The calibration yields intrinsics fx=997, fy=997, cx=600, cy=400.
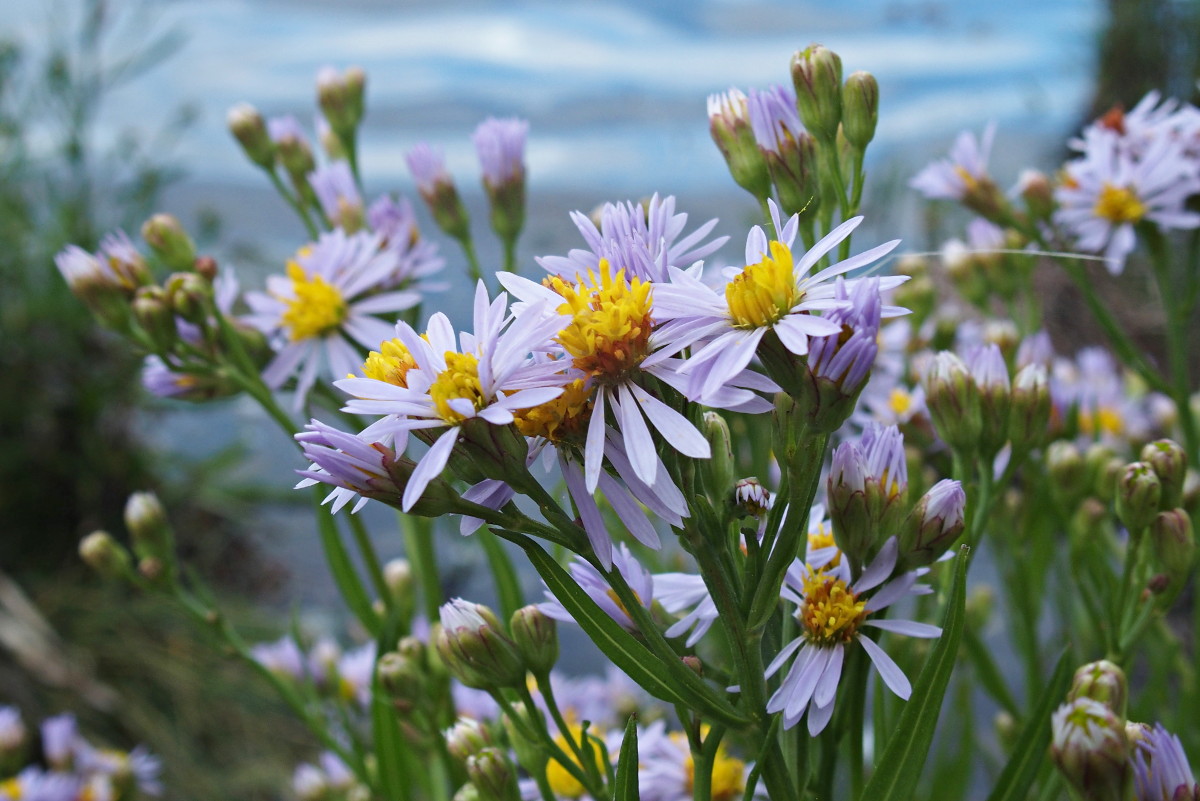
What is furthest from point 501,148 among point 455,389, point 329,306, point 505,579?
point 455,389

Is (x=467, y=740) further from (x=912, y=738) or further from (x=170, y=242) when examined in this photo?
(x=170, y=242)

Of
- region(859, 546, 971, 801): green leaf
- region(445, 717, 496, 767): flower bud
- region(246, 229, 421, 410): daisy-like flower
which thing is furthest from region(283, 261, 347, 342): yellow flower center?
region(859, 546, 971, 801): green leaf

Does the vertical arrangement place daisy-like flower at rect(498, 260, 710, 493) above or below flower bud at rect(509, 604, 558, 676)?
above

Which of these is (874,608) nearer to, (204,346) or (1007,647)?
(204,346)

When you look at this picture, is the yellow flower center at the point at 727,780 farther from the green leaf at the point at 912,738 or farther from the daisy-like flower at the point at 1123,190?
the daisy-like flower at the point at 1123,190

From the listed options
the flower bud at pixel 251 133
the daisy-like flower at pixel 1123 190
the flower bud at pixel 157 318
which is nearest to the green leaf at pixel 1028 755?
the daisy-like flower at pixel 1123 190

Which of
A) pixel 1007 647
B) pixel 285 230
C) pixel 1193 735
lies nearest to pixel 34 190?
pixel 285 230

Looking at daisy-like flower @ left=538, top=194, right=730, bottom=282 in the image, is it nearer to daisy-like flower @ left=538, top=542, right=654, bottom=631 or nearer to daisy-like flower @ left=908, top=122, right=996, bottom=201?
daisy-like flower @ left=538, top=542, right=654, bottom=631
